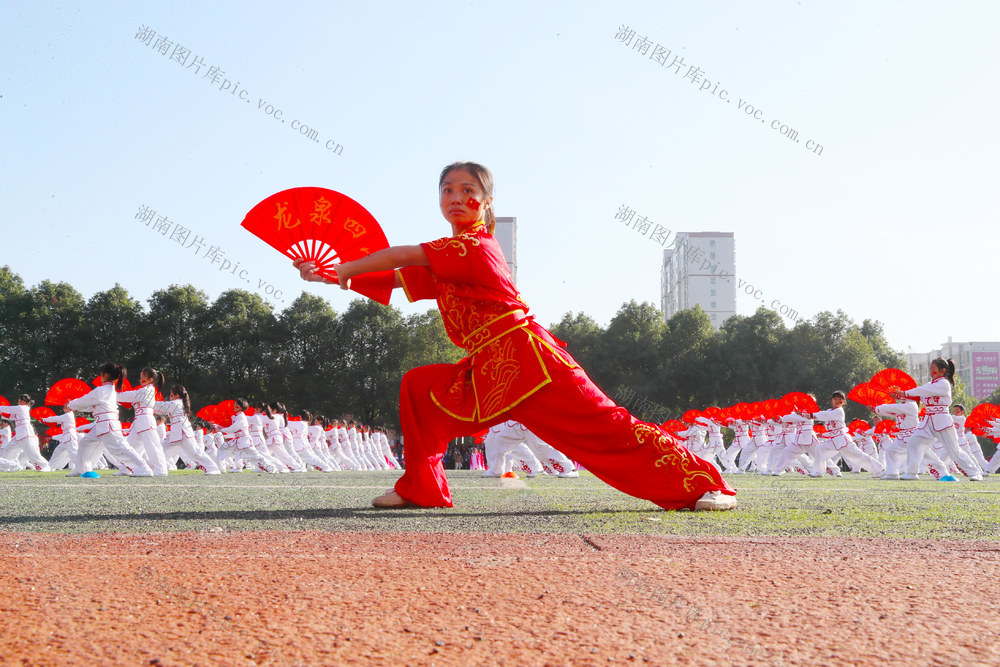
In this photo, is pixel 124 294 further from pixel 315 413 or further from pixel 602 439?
pixel 602 439

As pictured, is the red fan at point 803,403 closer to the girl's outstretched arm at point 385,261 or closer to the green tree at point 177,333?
the girl's outstretched arm at point 385,261

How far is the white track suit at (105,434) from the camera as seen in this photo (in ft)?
40.4

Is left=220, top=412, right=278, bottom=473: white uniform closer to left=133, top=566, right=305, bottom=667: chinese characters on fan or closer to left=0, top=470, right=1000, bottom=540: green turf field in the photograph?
left=0, top=470, right=1000, bottom=540: green turf field

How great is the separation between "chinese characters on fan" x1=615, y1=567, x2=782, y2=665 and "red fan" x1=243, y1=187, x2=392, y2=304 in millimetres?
2963

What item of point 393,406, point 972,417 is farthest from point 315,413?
point 972,417

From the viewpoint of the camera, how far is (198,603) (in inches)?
91.4

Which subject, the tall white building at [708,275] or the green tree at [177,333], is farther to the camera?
the tall white building at [708,275]

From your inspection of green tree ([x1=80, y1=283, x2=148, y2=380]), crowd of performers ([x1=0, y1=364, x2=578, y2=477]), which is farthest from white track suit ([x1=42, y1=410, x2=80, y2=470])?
green tree ([x1=80, y1=283, x2=148, y2=380])

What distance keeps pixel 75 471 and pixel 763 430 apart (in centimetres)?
1622

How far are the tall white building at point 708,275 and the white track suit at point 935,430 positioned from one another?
3372 inches

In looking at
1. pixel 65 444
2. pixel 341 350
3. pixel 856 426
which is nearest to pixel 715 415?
pixel 856 426

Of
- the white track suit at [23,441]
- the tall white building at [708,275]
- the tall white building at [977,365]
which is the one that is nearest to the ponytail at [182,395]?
the white track suit at [23,441]

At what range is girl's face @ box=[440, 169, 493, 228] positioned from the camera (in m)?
5.19

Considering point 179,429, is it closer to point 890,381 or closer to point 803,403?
point 803,403
